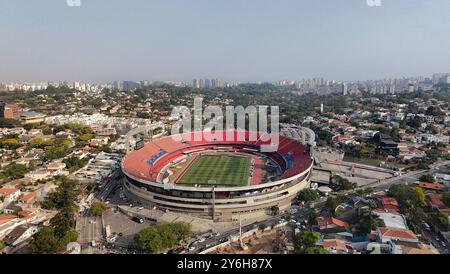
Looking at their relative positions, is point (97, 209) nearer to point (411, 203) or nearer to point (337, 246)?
point (337, 246)

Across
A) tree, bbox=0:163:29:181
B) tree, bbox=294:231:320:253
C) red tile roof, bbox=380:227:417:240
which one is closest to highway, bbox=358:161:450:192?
red tile roof, bbox=380:227:417:240

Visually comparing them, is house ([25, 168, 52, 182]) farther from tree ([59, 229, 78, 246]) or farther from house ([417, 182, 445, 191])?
house ([417, 182, 445, 191])

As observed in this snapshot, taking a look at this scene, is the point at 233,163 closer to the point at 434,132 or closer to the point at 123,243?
the point at 123,243

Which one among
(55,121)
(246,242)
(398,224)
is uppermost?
(55,121)

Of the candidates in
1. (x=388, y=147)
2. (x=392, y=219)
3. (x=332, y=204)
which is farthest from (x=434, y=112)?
(x=392, y=219)

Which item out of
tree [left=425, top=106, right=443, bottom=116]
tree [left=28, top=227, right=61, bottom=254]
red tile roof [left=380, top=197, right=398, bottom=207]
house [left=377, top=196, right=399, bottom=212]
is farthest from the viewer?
tree [left=425, top=106, right=443, bottom=116]

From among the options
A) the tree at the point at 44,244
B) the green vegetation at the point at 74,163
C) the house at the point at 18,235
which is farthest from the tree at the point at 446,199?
the green vegetation at the point at 74,163

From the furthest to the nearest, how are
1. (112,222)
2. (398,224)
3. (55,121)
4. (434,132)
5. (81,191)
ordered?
(55,121) → (434,132) → (81,191) → (112,222) → (398,224)
